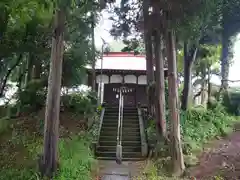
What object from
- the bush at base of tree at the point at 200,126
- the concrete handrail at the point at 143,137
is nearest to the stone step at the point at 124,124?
the concrete handrail at the point at 143,137

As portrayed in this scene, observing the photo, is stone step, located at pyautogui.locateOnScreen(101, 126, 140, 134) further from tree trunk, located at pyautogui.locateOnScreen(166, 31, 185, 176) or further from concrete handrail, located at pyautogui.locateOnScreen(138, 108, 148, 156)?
tree trunk, located at pyautogui.locateOnScreen(166, 31, 185, 176)

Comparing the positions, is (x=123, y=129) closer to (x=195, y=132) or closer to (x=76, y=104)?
(x=76, y=104)

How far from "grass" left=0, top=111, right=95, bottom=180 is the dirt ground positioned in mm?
3400

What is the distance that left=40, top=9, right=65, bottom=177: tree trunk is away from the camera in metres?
7.32

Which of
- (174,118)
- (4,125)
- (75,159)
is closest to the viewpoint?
(174,118)

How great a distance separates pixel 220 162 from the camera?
8.12 metres

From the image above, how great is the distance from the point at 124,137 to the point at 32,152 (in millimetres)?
4220

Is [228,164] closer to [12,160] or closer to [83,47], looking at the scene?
[12,160]

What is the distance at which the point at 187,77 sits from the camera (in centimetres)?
1333

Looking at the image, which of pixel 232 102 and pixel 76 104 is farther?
pixel 232 102

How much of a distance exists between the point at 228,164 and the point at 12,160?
22.5ft

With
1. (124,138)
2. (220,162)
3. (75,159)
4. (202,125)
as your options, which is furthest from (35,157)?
(202,125)

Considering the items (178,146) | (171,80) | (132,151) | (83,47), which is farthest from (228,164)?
(83,47)

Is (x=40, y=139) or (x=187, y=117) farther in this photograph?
(x=187, y=117)
